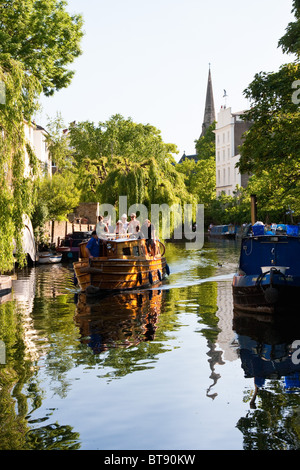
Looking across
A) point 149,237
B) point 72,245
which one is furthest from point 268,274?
point 72,245

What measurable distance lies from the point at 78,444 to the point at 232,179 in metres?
104

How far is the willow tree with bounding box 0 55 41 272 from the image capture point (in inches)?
763

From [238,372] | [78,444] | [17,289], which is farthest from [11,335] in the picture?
[17,289]

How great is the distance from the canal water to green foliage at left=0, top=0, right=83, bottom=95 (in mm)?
11758

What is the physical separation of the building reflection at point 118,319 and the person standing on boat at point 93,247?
4.60 ft

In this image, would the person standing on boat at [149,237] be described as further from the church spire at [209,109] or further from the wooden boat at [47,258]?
the church spire at [209,109]

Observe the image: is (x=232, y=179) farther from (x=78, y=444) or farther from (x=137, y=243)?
(x=78, y=444)

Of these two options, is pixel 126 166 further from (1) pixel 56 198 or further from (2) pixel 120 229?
(2) pixel 120 229

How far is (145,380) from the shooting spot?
968cm

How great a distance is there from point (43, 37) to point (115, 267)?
1005 centimetres

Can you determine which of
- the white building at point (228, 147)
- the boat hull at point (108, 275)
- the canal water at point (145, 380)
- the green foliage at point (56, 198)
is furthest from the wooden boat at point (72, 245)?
the white building at point (228, 147)

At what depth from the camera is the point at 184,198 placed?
5041 centimetres

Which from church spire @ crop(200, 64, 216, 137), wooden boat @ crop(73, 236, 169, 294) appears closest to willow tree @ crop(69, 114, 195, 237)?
wooden boat @ crop(73, 236, 169, 294)

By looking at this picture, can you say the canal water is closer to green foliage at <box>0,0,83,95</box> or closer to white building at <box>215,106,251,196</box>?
green foliage at <box>0,0,83,95</box>
